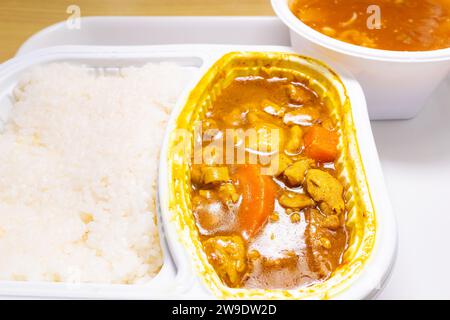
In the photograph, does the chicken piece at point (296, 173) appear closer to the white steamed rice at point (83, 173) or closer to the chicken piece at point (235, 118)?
the chicken piece at point (235, 118)

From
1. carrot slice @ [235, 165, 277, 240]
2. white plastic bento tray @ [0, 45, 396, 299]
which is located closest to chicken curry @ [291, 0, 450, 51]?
white plastic bento tray @ [0, 45, 396, 299]

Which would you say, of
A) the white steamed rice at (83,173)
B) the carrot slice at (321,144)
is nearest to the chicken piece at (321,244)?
the carrot slice at (321,144)

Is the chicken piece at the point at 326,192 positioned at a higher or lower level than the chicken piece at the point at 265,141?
lower

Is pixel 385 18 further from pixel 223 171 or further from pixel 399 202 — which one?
pixel 223 171

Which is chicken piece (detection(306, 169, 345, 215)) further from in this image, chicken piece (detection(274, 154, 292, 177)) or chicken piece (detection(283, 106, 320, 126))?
chicken piece (detection(283, 106, 320, 126))

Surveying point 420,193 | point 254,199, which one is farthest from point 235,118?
point 420,193

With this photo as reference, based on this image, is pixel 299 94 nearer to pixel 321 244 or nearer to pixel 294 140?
pixel 294 140

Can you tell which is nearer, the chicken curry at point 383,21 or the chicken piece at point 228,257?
the chicken piece at point 228,257
